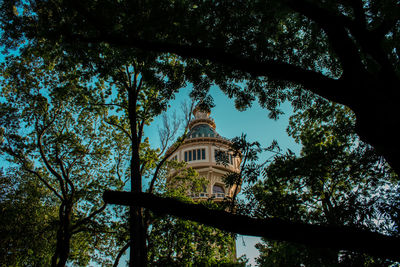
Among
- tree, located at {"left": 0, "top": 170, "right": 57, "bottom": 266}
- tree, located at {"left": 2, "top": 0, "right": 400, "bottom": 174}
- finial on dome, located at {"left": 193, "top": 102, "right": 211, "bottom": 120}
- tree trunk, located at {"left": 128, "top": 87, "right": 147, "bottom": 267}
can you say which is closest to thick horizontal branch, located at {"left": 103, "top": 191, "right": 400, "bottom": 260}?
tree, located at {"left": 2, "top": 0, "right": 400, "bottom": 174}

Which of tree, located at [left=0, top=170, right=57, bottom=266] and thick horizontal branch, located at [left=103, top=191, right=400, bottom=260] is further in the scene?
tree, located at [left=0, top=170, right=57, bottom=266]

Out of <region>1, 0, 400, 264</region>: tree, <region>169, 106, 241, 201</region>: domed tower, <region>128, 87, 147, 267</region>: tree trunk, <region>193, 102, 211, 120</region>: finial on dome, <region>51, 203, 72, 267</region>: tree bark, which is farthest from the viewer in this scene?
<region>169, 106, 241, 201</region>: domed tower

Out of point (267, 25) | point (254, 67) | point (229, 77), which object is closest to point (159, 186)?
point (229, 77)

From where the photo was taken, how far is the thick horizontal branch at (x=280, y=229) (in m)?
1.91

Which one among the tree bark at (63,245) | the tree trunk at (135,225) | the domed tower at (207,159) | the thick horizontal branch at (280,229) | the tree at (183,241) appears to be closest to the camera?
the thick horizontal branch at (280,229)

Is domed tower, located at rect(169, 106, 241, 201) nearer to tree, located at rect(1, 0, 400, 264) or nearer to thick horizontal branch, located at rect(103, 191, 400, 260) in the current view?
tree, located at rect(1, 0, 400, 264)

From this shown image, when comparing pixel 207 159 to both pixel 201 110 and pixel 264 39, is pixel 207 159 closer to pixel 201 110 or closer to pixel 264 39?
pixel 201 110

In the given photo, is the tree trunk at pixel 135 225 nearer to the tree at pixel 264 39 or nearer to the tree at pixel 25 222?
the tree at pixel 264 39

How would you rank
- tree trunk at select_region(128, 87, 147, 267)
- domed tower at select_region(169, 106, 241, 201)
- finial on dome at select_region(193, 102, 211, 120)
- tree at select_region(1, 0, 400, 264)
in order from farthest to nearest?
1. domed tower at select_region(169, 106, 241, 201)
2. tree trunk at select_region(128, 87, 147, 267)
3. finial on dome at select_region(193, 102, 211, 120)
4. tree at select_region(1, 0, 400, 264)

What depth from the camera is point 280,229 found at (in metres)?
2.07

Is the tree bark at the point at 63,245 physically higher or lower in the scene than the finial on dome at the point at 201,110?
lower

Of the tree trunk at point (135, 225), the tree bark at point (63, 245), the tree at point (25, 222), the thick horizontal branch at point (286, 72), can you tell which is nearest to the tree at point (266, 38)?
the thick horizontal branch at point (286, 72)

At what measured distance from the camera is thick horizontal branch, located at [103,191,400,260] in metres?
1.91

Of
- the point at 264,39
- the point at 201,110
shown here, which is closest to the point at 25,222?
the point at 201,110
